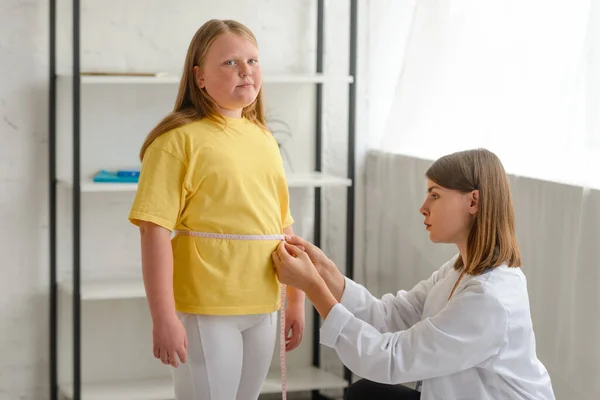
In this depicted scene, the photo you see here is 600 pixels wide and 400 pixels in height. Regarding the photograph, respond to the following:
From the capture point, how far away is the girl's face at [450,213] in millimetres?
1614

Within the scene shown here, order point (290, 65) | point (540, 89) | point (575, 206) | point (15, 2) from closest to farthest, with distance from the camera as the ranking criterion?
point (575, 206) < point (540, 89) < point (15, 2) < point (290, 65)

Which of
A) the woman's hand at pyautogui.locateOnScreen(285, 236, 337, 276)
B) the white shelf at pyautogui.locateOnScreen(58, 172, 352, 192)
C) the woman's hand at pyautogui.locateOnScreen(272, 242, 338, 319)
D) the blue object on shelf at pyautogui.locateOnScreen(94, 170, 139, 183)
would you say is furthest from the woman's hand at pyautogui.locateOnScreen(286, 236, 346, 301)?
the blue object on shelf at pyautogui.locateOnScreen(94, 170, 139, 183)

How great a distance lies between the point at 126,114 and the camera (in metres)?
2.77

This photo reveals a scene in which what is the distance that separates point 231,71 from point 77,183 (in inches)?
38.2

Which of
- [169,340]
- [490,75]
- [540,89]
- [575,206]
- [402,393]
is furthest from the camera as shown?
[490,75]

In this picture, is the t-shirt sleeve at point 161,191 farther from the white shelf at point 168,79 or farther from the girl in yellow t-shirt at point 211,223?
the white shelf at point 168,79

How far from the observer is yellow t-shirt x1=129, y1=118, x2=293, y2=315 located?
1.61m

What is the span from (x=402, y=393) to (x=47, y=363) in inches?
58.7

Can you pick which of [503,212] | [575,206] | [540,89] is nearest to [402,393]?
[503,212]

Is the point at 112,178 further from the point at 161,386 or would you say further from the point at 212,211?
the point at 212,211

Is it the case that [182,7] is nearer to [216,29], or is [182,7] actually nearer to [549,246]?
[216,29]

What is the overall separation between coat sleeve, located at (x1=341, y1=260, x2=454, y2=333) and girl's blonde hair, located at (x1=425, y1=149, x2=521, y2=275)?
231 mm

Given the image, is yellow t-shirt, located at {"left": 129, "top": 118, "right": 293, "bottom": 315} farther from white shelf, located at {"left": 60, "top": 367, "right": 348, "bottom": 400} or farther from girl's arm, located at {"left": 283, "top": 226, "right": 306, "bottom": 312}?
white shelf, located at {"left": 60, "top": 367, "right": 348, "bottom": 400}

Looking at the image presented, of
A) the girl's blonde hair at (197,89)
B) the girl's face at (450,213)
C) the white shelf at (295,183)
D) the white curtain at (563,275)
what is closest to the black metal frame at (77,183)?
the white shelf at (295,183)
